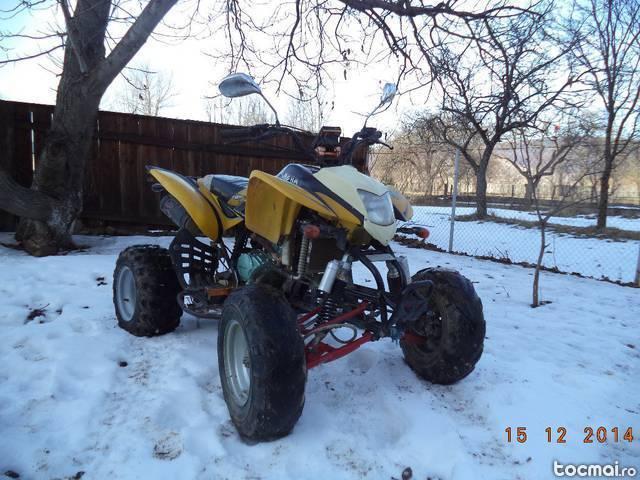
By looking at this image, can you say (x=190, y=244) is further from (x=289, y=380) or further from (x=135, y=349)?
(x=289, y=380)

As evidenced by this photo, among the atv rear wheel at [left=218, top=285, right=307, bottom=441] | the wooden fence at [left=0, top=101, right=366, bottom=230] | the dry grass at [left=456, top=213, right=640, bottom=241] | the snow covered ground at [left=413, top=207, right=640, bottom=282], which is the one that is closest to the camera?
the atv rear wheel at [left=218, top=285, right=307, bottom=441]

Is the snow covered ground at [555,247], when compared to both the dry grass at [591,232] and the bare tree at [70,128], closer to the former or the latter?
the dry grass at [591,232]

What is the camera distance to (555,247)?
8539 millimetres

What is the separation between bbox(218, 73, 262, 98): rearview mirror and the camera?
7.50 feet

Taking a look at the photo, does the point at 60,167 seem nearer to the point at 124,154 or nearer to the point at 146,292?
the point at 124,154

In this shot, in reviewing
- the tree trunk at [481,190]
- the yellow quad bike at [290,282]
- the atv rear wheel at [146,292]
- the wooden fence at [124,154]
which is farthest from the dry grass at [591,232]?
the atv rear wheel at [146,292]

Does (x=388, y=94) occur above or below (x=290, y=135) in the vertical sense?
above

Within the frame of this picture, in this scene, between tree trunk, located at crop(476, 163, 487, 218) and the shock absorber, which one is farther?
tree trunk, located at crop(476, 163, 487, 218)

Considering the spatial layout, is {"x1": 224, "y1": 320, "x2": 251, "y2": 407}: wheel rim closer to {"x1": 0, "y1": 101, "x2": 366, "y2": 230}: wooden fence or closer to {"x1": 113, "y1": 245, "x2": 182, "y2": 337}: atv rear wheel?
{"x1": 113, "y1": 245, "x2": 182, "y2": 337}: atv rear wheel

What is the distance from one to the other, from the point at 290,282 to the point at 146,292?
3.95 ft

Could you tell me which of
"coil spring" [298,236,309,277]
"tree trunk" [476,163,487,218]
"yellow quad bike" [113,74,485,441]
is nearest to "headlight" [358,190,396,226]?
"yellow quad bike" [113,74,485,441]
